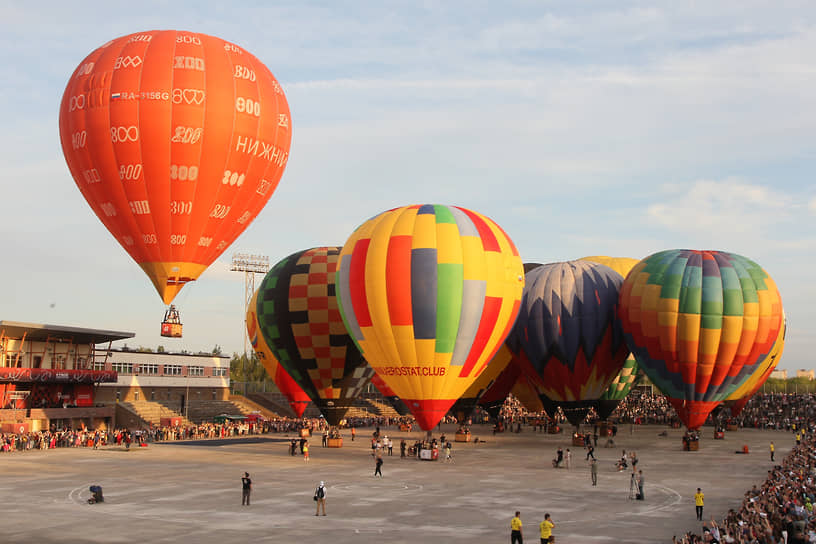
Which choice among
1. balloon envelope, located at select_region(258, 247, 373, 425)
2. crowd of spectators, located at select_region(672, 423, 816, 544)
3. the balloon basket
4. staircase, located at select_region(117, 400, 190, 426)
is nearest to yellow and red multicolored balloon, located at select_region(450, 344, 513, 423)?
balloon envelope, located at select_region(258, 247, 373, 425)

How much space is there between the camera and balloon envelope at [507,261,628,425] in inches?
1714

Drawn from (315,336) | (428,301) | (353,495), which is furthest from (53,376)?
(353,495)

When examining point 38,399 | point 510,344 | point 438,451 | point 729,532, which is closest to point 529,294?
point 510,344

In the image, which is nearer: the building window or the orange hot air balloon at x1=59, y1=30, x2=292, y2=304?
the orange hot air balloon at x1=59, y1=30, x2=292, y2=304

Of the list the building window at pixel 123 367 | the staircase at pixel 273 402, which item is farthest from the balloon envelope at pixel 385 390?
the building window at pixel 123 367

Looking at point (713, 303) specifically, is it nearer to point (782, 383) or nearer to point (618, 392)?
point (618, 392)

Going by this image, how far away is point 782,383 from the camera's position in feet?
370

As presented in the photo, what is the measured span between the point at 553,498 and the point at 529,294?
2108cm

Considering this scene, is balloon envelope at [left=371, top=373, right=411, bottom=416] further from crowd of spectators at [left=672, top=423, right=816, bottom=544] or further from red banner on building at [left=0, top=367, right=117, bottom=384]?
crowd of spectators at [left=672, top=423, right=816, bottom=544]

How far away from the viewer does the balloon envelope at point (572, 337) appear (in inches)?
1714

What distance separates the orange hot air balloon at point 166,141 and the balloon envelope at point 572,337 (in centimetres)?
1925

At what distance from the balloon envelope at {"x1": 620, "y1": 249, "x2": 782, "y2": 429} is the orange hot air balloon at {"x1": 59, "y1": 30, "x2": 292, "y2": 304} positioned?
832 inches

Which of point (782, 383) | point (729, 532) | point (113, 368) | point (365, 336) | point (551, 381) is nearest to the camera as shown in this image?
point (729, 532)

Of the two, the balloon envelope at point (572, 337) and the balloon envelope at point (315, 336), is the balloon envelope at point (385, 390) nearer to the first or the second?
the balloon envelope at point (315, 336)
